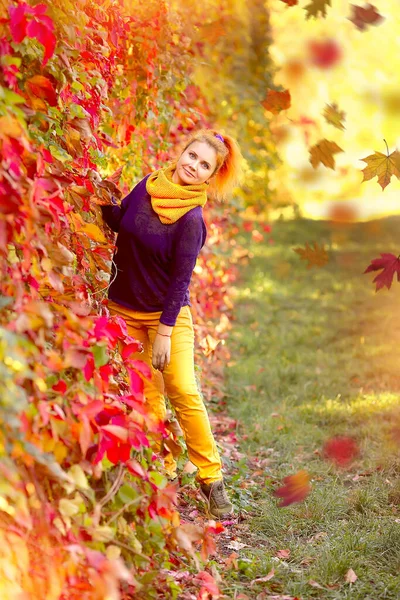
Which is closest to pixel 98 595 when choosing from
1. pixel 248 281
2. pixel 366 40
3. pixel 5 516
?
pixel 5 516

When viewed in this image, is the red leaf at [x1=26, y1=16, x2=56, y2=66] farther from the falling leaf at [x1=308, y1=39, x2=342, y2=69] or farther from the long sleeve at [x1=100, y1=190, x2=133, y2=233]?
the falling leaf at [x1=308, y1=39, x2=342, y2=69]

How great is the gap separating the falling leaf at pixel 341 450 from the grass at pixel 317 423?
45 mm

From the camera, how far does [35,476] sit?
2066mm

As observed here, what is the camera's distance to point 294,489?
12.6 ft

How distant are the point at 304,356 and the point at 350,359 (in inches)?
14.7

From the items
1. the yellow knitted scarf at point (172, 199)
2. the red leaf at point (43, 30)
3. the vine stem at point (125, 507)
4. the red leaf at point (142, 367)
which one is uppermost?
the red leaf at point (43, 30)

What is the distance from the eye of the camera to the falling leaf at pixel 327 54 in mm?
11375

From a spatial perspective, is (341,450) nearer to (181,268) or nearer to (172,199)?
(181,268)

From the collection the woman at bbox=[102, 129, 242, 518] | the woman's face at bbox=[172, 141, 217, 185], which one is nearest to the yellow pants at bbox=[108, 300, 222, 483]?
the woman at bbox=[102, 129, 242, 518]

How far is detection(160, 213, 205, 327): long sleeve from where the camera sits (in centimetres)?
310

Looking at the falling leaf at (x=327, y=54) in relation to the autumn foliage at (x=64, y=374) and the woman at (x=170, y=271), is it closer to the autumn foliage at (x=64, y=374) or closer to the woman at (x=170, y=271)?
the woman at (x=170, y=271)

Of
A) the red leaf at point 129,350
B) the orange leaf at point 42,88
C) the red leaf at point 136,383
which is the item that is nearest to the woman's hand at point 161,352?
the red leaf at point 129,350

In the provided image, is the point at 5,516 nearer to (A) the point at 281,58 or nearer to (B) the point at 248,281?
(B) the point at 248,281

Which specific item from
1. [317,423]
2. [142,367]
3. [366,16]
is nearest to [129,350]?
[142,367]
